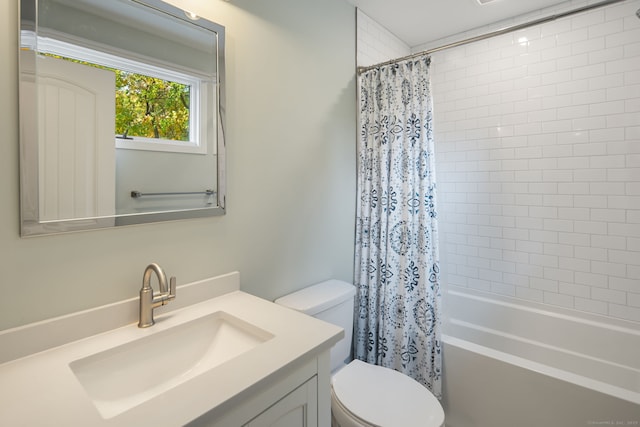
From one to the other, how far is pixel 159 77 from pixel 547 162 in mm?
2466

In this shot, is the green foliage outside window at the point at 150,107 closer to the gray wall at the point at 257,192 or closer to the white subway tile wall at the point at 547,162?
the gray wall at the point at 257,192

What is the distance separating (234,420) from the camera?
781 millimetres

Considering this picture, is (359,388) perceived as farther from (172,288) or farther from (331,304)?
(172,288)

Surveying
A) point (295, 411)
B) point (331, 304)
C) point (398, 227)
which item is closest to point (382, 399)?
point (331, 304)

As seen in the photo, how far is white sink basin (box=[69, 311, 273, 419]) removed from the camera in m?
0.94

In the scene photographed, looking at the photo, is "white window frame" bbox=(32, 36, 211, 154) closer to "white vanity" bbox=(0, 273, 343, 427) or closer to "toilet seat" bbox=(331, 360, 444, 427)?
"white vanity" bbox=(0, 273, 343, 427)

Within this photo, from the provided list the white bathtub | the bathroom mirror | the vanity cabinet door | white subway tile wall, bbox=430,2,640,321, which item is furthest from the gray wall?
white subway tile wall, bbox=430,2,640,321

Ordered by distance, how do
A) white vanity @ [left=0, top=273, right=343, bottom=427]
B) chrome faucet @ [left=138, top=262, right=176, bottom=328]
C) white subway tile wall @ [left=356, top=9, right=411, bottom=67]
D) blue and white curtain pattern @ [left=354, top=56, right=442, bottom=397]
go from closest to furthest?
white vanity @ [left=0, top=273, right=343, bottom=427] → chrome faucet @ [left=138, top=262, right=176, bottom=328] → blue and white curtain pattern @ [left=354, top=56, right=442, bottom=397] → white subway tile wall @ [left=356, top=9, right=411, bottom=67]

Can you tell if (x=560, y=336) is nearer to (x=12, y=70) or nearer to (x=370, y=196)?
(x=370, y=196)

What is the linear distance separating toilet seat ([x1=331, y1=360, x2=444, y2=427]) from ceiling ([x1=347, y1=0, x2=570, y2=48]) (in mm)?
2187

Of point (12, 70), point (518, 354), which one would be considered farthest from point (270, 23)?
point (518, 354)

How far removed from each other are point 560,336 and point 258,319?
221 centimetres

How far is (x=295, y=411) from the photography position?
3.11 ft

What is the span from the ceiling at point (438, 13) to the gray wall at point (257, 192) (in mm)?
244
